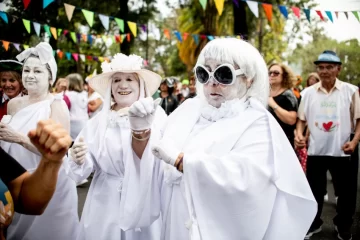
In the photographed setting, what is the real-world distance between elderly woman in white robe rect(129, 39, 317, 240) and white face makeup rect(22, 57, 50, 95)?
139cm

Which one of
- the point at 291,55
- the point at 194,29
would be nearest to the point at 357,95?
the point at 194,29

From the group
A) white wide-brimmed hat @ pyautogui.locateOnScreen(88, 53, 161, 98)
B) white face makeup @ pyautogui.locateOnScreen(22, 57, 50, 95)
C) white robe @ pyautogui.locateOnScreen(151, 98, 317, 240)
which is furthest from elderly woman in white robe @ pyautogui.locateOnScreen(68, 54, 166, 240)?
white face makeup @ pyautogui.locateOnScreen(22, 57, 50, 95)

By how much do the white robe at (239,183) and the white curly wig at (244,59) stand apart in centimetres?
12

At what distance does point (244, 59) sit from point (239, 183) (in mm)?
755

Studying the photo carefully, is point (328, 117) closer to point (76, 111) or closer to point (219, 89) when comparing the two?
point (219, 89)

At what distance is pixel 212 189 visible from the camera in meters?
2.18

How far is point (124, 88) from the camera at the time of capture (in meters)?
3.14

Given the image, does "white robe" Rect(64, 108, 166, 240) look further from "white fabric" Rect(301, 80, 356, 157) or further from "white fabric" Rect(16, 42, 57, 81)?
"white fabric" Rect(301, 80, 356, 157)

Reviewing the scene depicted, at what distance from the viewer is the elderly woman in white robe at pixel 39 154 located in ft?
10.2

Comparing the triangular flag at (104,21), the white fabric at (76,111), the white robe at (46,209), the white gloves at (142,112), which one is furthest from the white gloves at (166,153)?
the triangular flag at (104,21)

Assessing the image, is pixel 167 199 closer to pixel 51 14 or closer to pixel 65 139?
pixel 65 139

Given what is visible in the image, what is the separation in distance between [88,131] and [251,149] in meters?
1.53

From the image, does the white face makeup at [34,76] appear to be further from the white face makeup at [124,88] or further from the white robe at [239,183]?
the white robe at [239,183]

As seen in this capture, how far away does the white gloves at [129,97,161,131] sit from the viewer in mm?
2195
